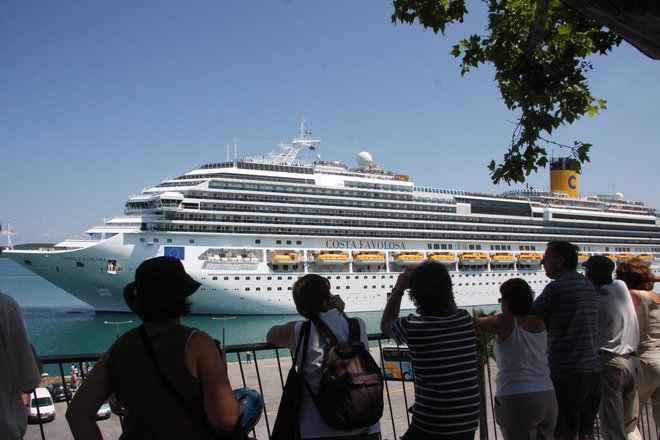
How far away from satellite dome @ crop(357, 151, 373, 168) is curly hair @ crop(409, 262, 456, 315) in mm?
37341

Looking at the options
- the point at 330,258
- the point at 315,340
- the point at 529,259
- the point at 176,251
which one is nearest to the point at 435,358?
the point at 315,340

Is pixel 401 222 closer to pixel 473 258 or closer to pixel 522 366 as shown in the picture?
pixel 473 258

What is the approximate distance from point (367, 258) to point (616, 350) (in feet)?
96.7

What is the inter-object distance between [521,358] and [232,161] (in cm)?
3139

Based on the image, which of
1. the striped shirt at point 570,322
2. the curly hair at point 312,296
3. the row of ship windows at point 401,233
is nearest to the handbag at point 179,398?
the curly hair at point 312,296

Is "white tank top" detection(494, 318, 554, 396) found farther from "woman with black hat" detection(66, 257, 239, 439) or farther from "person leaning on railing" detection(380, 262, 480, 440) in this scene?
"woman with black hat" detection(66, 257, 239, 439)

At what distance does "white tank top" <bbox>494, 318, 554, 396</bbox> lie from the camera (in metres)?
3.18

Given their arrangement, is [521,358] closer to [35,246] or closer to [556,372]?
[556,372]

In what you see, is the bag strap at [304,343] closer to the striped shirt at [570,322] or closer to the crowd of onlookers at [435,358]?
the crowd of onlookers at [435,358]

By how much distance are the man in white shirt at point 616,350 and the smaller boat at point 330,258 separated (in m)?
28.2

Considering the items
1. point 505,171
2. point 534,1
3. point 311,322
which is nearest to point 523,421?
point 311,322

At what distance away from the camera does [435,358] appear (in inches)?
108

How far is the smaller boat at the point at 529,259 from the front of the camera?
3984 centimetres

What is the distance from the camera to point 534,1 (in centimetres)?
536
